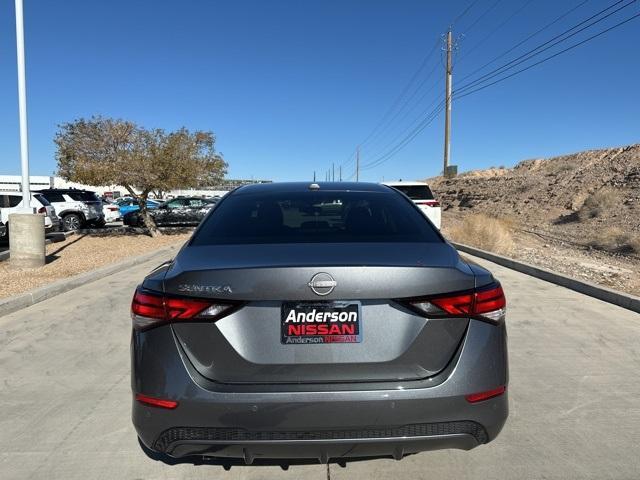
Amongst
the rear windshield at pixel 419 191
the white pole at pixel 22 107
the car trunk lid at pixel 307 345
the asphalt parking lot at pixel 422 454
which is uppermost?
the white pole at pixel 22 107

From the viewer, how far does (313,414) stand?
2.28 m

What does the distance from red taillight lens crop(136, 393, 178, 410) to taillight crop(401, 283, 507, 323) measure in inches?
44.6

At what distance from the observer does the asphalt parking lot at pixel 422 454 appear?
308cm

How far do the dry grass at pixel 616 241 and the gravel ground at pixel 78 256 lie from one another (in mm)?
13444

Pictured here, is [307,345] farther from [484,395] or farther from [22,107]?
[22,107]

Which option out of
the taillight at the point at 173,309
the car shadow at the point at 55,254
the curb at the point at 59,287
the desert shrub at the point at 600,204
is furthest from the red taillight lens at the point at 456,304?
the desert shrub at the point at 600,204

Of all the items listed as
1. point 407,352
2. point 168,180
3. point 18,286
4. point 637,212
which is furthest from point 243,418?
point 637,212

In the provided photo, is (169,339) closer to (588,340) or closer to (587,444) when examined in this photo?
(587,444)

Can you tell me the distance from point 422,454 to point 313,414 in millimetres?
1293

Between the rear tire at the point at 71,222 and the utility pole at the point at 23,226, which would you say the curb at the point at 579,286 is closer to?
the utility pole at the point at 23,226

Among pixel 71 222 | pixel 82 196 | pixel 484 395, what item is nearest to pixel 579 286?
pixel 484 395

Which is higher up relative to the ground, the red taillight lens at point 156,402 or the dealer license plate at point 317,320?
the dealer license plate at point 317,320

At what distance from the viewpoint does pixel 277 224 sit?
3.29 metres

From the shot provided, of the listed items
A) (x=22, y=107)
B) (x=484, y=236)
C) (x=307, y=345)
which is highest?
(x=22, y=107)
